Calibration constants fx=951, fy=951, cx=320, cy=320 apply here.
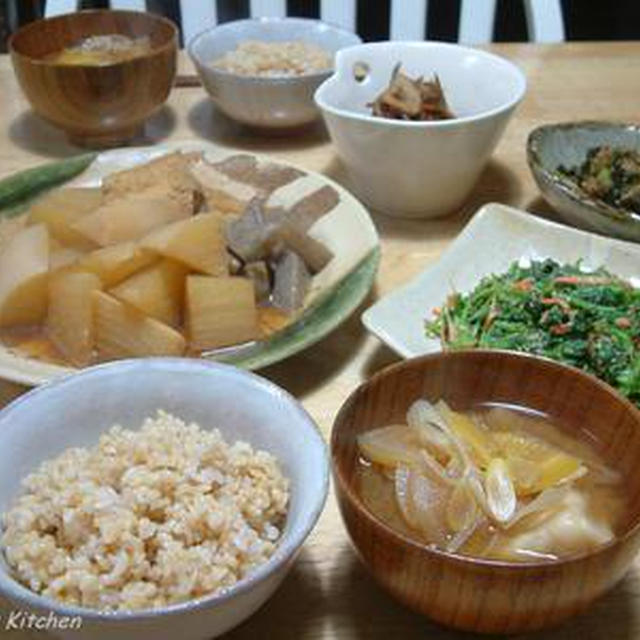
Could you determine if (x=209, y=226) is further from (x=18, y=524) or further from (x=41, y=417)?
(x=18, y=524)

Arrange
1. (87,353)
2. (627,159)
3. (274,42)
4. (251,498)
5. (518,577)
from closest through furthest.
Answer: (518,577) → (251,498) → (87,353) → (627,159) → (274,42)

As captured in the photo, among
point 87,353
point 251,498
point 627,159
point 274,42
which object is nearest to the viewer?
point 251,498

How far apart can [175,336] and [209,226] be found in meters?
0.15

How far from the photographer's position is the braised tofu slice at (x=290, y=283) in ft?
4.04

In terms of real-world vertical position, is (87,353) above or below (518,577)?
below

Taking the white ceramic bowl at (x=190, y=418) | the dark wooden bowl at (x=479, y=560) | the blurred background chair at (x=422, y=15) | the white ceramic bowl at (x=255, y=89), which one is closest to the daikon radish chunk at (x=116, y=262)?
the white ceramic bowl at (x=190, y=418)

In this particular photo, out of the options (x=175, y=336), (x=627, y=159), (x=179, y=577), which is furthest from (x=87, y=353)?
(x=627, y=159)

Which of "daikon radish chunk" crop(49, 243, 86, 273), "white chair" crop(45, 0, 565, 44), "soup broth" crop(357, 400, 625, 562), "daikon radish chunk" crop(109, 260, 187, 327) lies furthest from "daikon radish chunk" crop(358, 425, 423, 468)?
"white chair" crop(45, 0, 565, 44)

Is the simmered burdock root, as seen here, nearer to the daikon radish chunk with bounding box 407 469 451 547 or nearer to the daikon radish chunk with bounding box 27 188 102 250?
the daikon radish chunk with bounding box 27 188 102 250

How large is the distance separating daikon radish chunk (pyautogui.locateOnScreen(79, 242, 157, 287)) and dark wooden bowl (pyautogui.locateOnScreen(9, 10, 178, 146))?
550 millimetres

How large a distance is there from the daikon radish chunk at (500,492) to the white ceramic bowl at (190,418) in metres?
0.14

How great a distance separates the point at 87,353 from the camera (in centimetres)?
110

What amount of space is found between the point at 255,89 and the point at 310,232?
436 mm

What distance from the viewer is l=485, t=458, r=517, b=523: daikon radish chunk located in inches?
31.4
